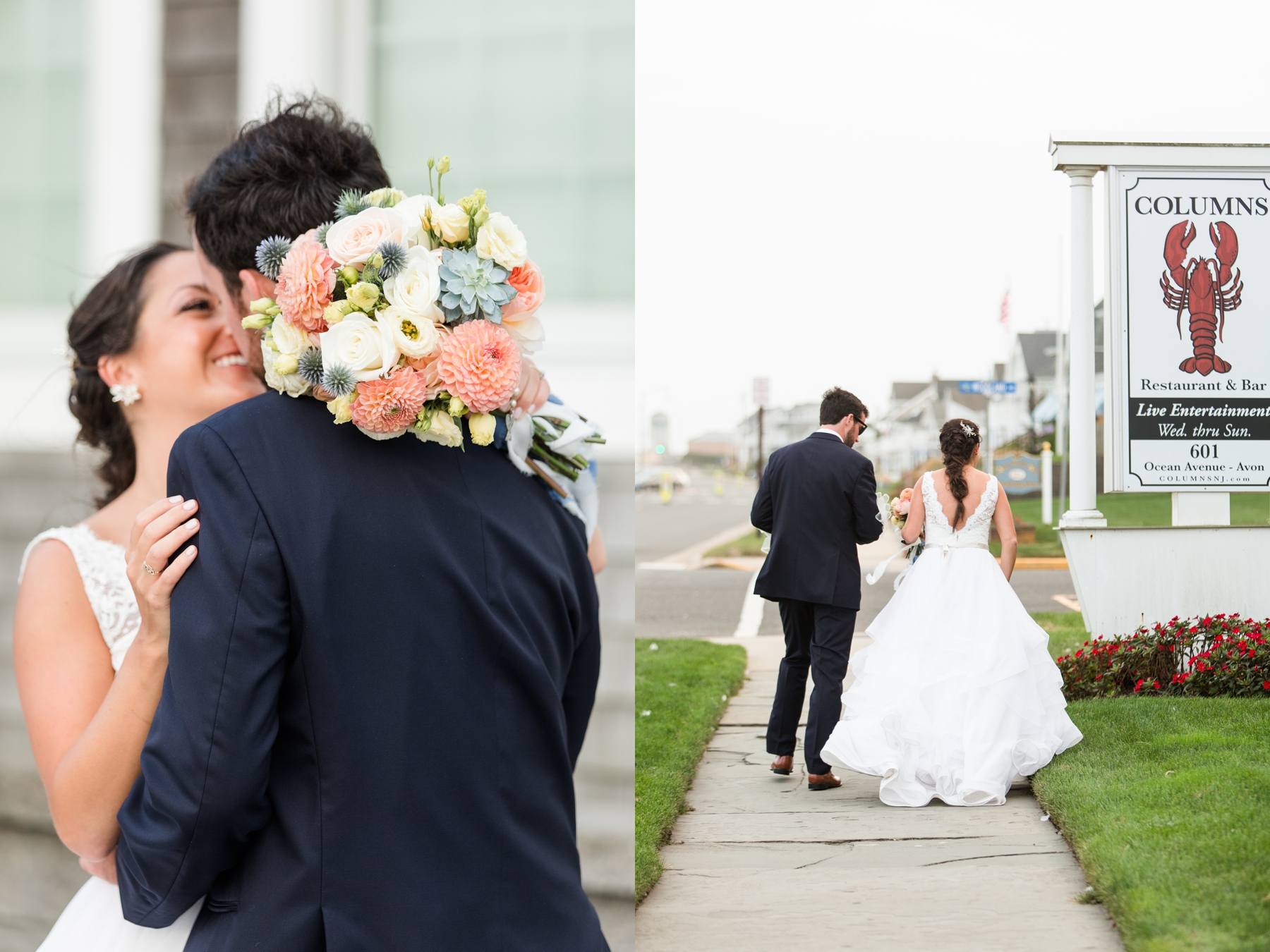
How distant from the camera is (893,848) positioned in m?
2.11

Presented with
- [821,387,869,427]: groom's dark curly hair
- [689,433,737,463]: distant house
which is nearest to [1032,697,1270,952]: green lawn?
[821,387,869,427]: groom's dark curly hair

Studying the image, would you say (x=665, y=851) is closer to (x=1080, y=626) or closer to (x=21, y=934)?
(x=1080, y=626)

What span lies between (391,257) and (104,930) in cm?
134

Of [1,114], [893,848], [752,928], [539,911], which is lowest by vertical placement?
[752,928]

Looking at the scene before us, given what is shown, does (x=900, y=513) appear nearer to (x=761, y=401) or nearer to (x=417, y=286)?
(x=761, y=401)

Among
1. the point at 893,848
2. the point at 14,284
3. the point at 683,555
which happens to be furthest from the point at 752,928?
the point at 14,284

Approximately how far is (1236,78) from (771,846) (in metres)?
1.83

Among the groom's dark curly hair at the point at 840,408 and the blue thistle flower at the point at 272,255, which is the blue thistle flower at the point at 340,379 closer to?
the blue thistle flower at the point at 272,255

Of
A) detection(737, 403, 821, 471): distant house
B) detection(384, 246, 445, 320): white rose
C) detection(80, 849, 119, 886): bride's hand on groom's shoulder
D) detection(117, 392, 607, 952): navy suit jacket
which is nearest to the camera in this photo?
detection(117, 392, 607, 952): navy suit jacket

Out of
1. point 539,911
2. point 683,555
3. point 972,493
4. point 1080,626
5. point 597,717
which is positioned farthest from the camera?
point 597,717

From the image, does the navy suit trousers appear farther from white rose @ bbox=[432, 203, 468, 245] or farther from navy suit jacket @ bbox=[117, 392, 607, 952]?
white rose @ bbox=[432, 203, 468, 245]

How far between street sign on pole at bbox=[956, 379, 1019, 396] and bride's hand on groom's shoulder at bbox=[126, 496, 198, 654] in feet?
4.82

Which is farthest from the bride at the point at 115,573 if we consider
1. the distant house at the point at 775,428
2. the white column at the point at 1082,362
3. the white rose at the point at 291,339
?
the white column at the point at 1082,362

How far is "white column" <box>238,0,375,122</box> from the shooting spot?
347 cm
